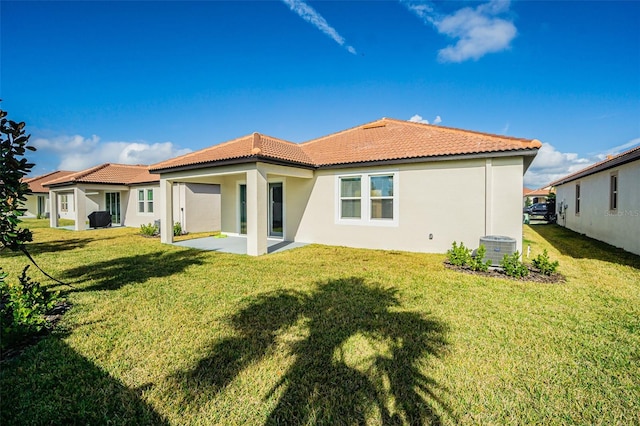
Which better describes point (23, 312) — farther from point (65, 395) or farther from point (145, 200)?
point (145, 200)

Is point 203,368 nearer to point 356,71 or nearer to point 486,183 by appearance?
point 486,183

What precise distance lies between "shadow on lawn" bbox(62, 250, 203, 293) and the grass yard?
0.15m

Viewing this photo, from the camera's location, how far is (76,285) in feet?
23.1

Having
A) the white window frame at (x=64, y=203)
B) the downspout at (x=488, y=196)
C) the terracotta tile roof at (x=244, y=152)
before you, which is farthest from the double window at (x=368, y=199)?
the white window frame at (x=64, y=203)

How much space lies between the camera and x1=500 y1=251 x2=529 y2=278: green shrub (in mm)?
7656

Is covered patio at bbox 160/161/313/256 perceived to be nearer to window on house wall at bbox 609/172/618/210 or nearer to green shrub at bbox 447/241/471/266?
green shrub at bbox 447/241/471/266

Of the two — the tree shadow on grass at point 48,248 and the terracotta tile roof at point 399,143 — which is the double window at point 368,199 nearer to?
the terracotta tile roof at point 399,143

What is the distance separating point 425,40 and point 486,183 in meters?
7.98

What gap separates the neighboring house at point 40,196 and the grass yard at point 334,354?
40577 mm

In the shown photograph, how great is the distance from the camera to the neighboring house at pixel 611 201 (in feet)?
36.1

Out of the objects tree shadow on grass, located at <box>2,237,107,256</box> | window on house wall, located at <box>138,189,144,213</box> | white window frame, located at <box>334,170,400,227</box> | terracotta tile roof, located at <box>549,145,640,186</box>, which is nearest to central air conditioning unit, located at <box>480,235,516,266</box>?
white window frame, located at <box>334,170,400,227</box>

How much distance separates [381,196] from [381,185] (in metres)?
0.45

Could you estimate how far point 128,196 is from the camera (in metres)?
23.6

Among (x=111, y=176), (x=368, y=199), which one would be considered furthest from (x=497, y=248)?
(x=111, y=176)
